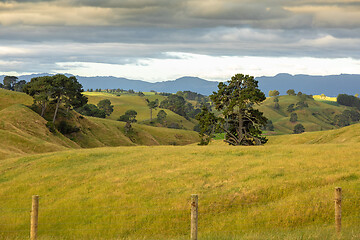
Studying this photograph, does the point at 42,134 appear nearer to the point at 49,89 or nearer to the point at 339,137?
the point at 49,89

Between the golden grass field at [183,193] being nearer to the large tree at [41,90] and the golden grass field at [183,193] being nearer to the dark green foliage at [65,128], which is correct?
the large tree at [41,90]

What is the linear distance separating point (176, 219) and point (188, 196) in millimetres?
3275

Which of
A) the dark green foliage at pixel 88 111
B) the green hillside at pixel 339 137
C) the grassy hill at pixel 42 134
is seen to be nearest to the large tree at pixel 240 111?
the green hillside at pixel 339 137

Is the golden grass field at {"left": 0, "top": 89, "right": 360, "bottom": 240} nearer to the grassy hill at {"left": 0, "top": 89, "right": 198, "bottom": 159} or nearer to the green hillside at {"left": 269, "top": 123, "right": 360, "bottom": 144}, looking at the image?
the grassy hill at {"left": 0, "top": 89, "right": 198, "bottom": 159}

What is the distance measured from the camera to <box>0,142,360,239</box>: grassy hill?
22.3 metres

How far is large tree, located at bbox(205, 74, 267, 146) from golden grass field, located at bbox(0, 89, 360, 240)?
1004 inches

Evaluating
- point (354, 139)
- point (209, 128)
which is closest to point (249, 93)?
point (209, 128)

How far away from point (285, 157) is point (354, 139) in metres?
42.0

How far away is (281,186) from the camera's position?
27297 millimetres

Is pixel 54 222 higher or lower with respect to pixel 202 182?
lower

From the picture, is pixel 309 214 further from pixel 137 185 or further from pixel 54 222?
pixel 54 222

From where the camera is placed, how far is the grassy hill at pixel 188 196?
22297 mm

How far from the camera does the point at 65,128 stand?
372 ft

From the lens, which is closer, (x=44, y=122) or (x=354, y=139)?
(x=354, y=139)
